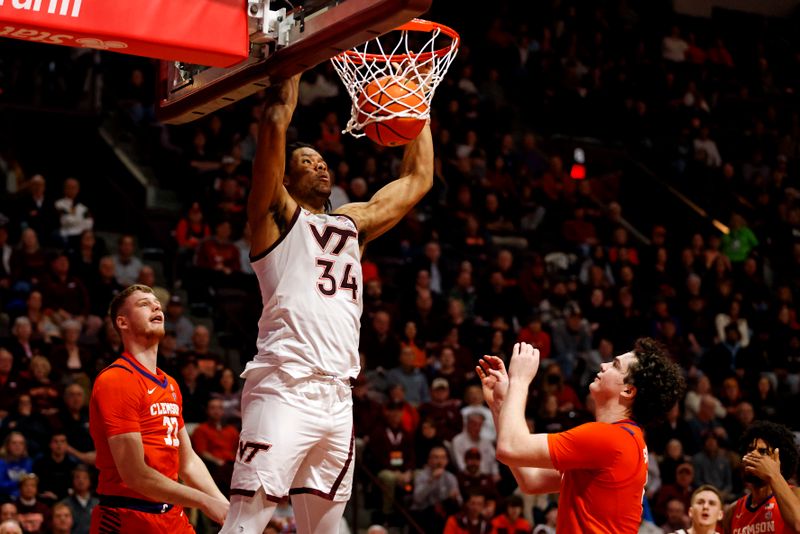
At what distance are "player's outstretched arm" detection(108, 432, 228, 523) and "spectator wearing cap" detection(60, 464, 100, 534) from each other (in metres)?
4.35

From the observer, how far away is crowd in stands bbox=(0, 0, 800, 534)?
36.8ft

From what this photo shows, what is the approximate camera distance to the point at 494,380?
200 inches

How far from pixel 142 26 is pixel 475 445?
791 cm

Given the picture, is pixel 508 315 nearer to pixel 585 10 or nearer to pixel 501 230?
pixel 501 230

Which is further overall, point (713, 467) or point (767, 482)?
point (713, 467)

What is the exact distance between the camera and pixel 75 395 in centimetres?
1040

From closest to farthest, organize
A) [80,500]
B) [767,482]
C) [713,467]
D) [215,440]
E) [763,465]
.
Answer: [763,465]
[767,482]
[80,500]
[215,440]
[713,467]

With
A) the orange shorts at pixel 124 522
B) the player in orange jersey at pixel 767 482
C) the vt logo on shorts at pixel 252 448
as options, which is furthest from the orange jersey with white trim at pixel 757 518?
the orange shorts at pixel 124 522

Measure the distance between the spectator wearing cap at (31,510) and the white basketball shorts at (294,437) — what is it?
5.01 m

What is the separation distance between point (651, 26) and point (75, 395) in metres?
14.7

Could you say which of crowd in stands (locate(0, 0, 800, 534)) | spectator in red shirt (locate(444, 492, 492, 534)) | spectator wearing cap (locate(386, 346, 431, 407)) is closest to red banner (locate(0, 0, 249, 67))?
crowd in stands (locate(0, 0, 800, 534))

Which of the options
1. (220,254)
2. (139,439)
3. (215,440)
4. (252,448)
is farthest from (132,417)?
(220,254)

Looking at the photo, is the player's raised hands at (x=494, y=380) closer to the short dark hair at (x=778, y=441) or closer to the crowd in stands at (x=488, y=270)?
the short dark hair at (x=778, y=441)

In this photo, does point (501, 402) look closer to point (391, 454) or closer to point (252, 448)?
point (252, 448)
